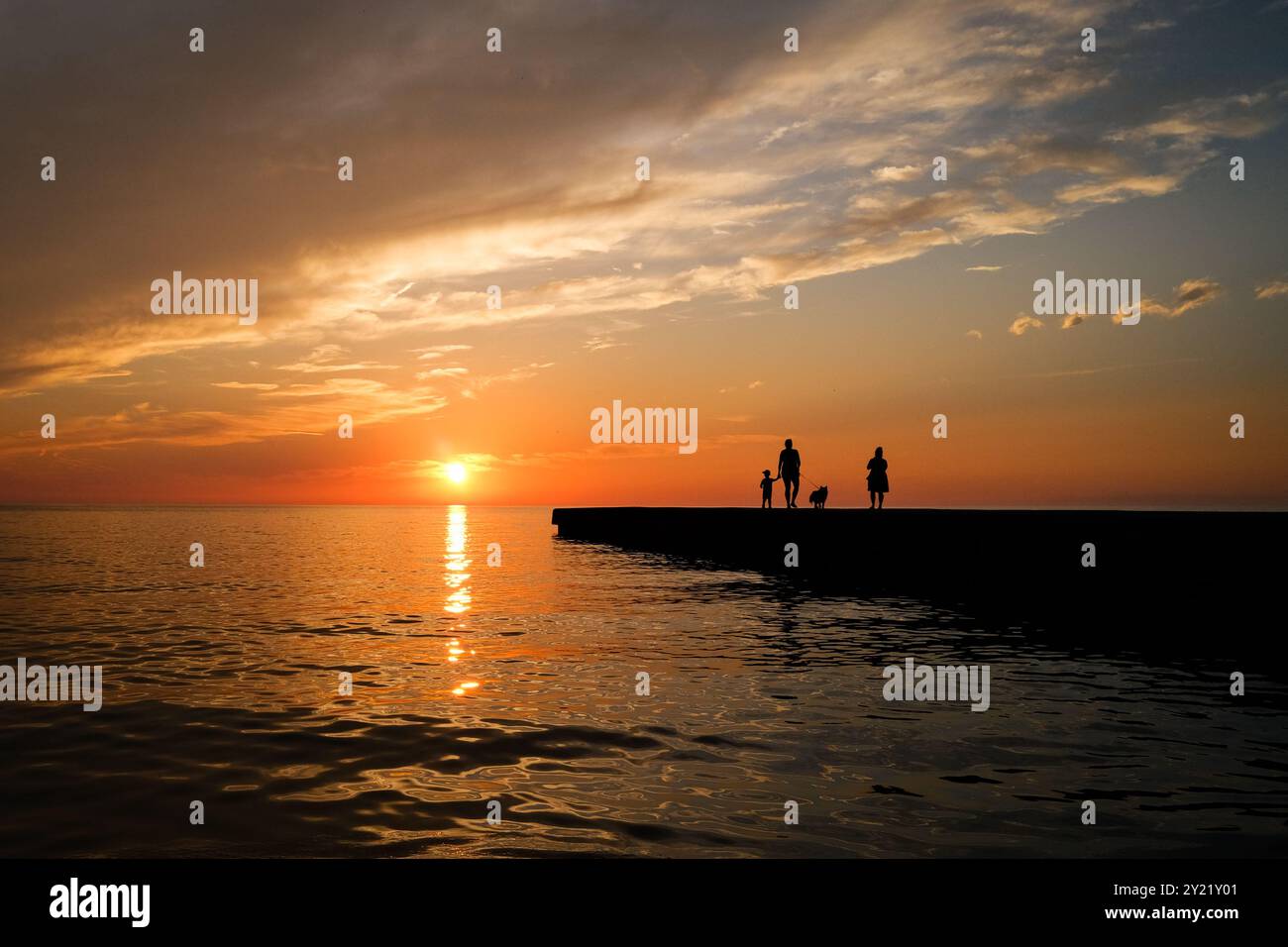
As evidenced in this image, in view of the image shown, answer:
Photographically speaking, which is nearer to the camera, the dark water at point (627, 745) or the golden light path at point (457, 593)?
the dark water at point (627, 745)

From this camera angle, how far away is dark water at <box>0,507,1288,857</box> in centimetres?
600

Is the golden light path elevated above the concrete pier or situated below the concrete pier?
below

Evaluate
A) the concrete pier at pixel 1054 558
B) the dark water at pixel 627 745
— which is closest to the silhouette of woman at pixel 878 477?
the concrete pier at pixel 1054 558

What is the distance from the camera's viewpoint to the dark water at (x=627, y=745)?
19.7 ft

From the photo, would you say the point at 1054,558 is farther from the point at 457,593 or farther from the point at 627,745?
the point at 457,593

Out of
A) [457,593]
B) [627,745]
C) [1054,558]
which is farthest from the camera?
[457,593]

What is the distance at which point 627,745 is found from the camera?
27.6ft

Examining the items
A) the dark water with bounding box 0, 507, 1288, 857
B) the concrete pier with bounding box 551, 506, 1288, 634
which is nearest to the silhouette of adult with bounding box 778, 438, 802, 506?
the concrete pier with bounding box 551, 506, 1288, 634

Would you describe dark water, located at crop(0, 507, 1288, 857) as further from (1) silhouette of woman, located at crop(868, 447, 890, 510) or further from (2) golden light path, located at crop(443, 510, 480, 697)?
(1) silhouette of woman, located at crop(868, 447, 890, 510)

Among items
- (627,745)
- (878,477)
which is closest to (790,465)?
(878,477)

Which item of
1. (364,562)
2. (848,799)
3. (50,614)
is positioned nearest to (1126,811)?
(848,799)

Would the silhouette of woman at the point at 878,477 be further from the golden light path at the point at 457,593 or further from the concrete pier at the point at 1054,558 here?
the golden light path at the point at 457,593

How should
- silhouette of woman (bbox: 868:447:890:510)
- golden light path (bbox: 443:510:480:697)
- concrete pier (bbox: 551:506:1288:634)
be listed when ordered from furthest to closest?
1. silhouette of woman (bbox: 868:447:890:510)
2. concrete pier (bbox: 551:506:1288:634)
3. golden light path (bbox: 443:510:480:697)
